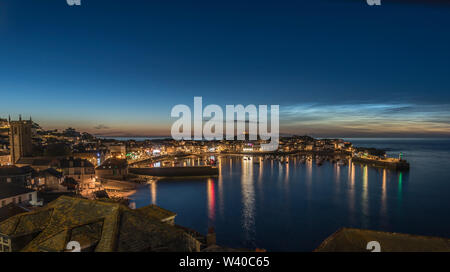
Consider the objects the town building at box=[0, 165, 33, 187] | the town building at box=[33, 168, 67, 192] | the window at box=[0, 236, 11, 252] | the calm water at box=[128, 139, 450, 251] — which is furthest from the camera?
the town building at box=[33, 168, 67, 192]

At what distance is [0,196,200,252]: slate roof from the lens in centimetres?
528

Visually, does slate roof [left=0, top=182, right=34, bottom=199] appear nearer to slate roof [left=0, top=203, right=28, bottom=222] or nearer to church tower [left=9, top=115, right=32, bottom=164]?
slate roof [left=0, top=203, right=28, bottom=222]

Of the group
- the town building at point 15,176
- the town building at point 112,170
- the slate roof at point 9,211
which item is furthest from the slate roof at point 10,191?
the town building at point 112,170

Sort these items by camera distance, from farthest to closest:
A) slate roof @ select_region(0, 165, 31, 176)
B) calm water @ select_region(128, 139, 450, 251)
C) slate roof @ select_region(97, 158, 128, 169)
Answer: slate roof @ select_region(97, 158, 128, 169), slate roof @ select_region(0, 165, 31, 176), calm water @ select_region(128, 139, 450, 251)

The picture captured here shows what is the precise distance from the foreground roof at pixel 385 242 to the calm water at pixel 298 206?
1004cm

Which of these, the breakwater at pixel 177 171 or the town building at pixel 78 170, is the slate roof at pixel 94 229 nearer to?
the town building at pixel 78 170

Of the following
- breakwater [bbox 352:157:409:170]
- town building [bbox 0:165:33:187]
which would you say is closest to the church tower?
town building [bbox 0:165:33:187]

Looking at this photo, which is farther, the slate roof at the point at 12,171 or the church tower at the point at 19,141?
the church tower at the point at 19,141

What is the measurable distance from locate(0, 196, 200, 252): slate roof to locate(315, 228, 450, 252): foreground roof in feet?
11.3

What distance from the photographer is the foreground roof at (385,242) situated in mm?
6008
